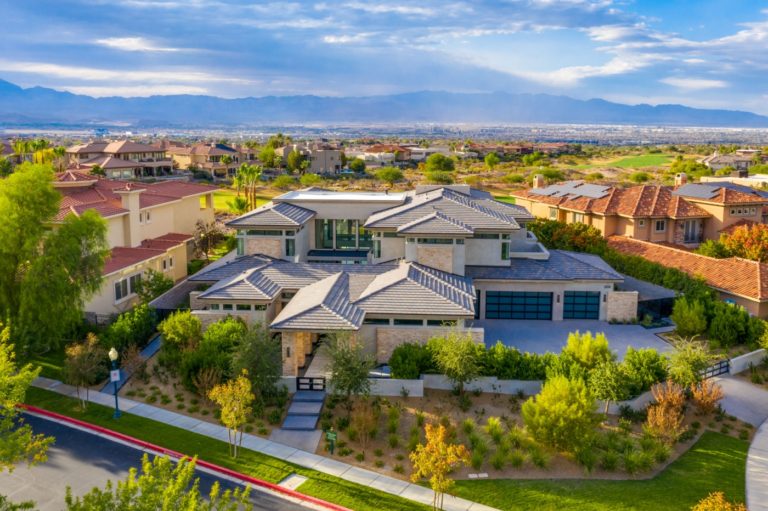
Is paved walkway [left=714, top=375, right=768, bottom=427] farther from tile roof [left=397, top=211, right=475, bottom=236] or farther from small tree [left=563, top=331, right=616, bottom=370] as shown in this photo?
tile roof [left=397, top=211, right=475, bottom=236]

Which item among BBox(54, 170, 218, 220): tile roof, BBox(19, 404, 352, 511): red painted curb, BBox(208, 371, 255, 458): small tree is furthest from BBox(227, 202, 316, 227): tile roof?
BBox(208, 371, 255, 458): small tree

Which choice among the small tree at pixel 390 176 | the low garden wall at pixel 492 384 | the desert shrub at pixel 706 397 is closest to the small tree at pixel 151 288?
the low garden wall at pixel 492 384

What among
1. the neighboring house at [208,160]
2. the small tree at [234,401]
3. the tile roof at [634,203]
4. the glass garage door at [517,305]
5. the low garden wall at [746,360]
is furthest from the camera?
the neighboring house at [208,160]

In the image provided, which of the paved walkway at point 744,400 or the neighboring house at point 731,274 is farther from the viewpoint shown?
the neighboring house at point 731,274

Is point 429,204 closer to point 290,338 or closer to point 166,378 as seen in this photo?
point 290,338

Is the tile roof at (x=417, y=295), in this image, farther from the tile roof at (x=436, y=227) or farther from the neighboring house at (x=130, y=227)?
the neighboring house at (x=130, y=227)

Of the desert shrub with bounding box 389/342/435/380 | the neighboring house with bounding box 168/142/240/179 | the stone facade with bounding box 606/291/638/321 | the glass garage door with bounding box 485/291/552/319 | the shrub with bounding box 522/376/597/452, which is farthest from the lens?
the neighboring house with bounding box 168/142/240/179

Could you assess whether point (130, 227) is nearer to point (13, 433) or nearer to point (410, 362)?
point (410, 362)
